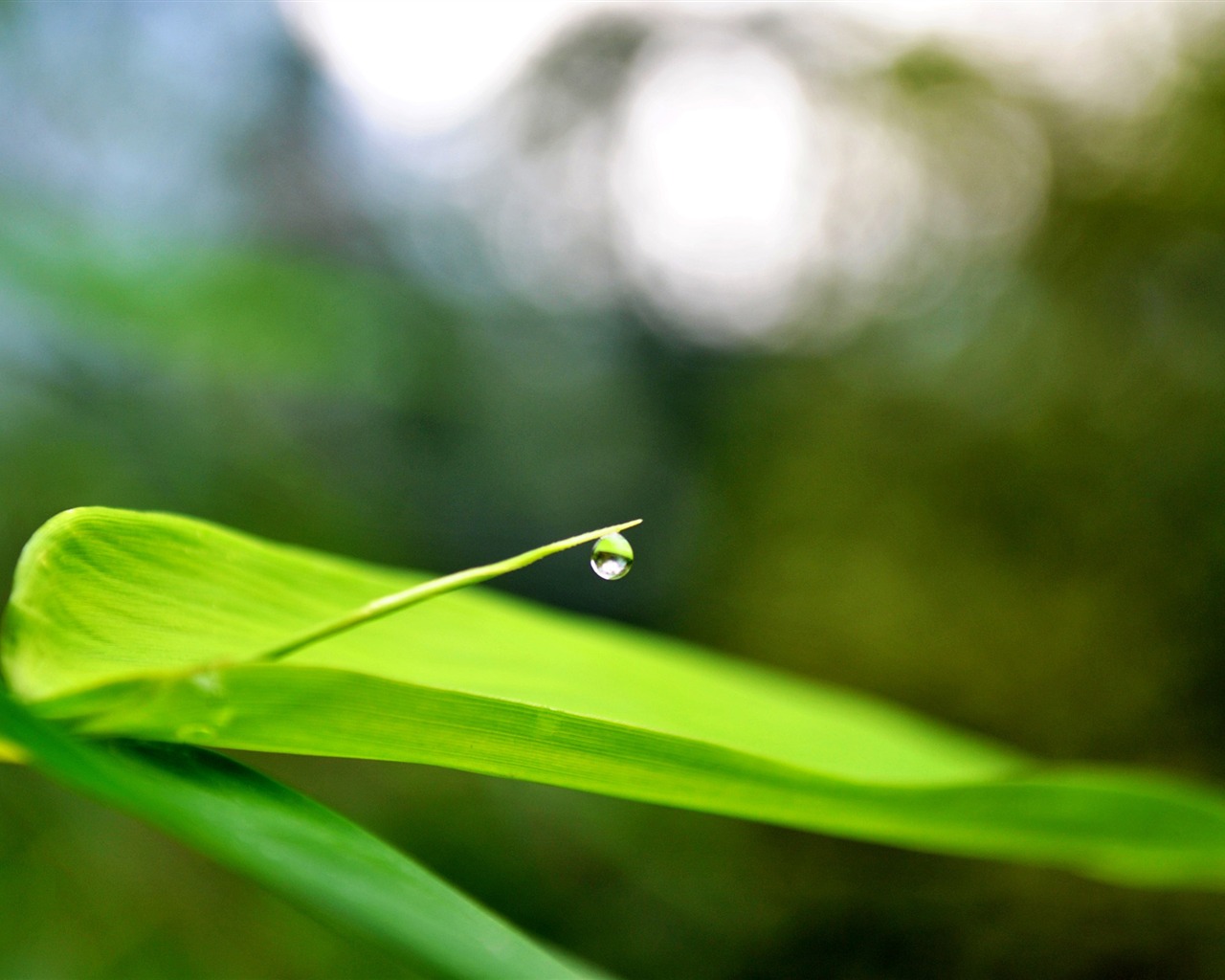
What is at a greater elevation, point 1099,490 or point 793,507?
point 1099,490

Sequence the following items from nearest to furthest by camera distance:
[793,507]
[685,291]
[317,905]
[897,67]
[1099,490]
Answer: [317,905] → [1099,490] → [793,507] → [897,67] → [685,291]

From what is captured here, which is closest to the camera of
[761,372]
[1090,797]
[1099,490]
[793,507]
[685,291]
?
[1090,797]

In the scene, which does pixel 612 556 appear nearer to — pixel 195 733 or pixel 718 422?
pixel 195 733

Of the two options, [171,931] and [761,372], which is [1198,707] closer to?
[761,372]

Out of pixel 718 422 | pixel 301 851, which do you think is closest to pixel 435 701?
pixel 301 851

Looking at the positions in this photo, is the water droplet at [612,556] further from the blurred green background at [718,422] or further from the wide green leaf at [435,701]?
the blurred green background at [718,422]

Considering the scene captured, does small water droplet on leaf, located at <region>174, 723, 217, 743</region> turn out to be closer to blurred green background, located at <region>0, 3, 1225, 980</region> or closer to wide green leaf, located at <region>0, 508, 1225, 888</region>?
wide green leaf, located at <region>0, 508, 1225, 888</region>

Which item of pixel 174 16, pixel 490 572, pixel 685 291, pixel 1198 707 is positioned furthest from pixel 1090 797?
pixel 685 291
